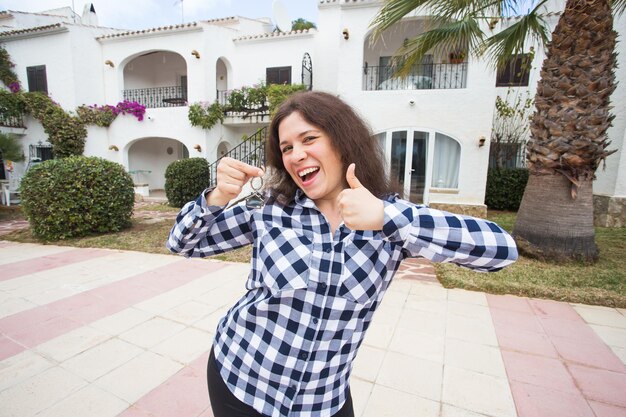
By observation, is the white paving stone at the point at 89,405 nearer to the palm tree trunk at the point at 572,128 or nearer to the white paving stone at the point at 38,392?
the white paving stone at the point at 38,392

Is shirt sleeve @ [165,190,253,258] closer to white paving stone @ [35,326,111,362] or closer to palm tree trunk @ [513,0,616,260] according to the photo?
white paving stone @ [35,326,111,362]

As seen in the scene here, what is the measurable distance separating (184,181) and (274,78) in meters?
5.40

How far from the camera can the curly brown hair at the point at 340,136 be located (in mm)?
1180

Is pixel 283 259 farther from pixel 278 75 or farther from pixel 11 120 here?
pixel 11 120

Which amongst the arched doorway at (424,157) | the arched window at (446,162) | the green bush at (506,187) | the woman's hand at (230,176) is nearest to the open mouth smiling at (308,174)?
the woman's hand at (230,176)

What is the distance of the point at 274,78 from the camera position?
1289 cm

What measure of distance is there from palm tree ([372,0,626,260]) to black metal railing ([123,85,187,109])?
1201cm

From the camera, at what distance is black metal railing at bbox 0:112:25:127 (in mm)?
13305

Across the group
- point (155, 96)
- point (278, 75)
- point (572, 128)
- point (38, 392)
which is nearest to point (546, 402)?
point (38, 392)

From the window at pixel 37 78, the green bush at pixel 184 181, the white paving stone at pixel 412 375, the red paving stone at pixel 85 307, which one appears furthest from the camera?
the window at pixel 37 78

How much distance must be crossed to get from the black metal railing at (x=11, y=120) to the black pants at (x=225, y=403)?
17.3 m

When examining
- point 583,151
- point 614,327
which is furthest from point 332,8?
point 614,327

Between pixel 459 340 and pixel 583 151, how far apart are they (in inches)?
147

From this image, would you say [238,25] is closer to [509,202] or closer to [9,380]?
[509,202]
